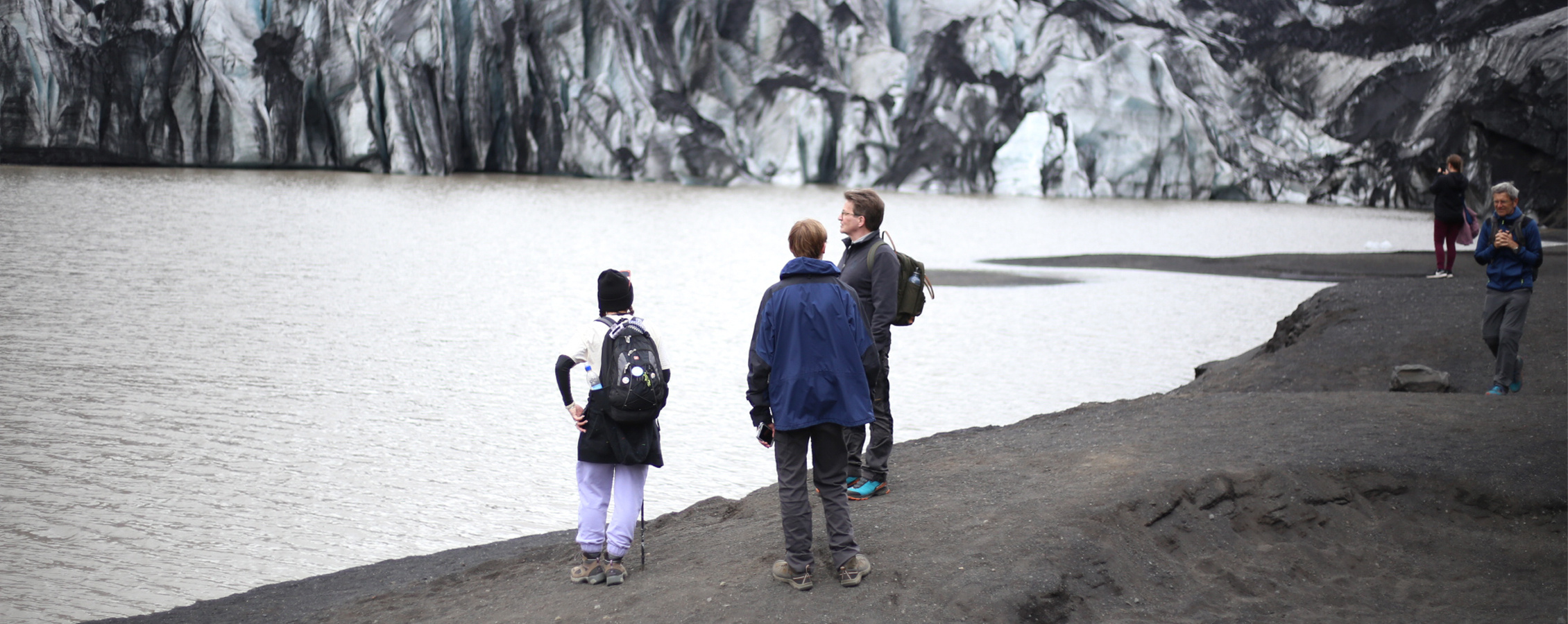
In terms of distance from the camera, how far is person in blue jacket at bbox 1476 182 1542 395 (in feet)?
25.3

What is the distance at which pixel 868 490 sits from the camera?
5.95 m

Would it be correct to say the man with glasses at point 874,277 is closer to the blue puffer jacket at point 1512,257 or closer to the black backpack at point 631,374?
the black backpack at point 631,374

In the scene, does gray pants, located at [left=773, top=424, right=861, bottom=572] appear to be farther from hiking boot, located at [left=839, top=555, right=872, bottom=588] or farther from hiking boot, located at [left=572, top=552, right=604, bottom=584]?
hiking boot, located at [left=572, top=552, right=604, bottom=584]

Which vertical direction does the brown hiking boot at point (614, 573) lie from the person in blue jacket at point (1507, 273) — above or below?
below

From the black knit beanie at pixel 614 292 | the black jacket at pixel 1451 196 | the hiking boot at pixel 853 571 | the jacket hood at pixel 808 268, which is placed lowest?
the hiking boot at pixel 853 571

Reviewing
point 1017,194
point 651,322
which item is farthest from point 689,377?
point 1017,194

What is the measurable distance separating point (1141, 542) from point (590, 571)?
245 cm

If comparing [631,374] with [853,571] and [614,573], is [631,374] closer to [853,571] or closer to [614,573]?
[614,573]

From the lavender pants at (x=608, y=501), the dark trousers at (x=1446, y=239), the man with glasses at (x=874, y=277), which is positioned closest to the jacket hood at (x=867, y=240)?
the man with glasses at (x=874, y=277)

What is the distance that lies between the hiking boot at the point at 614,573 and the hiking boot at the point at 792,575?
0.74 m

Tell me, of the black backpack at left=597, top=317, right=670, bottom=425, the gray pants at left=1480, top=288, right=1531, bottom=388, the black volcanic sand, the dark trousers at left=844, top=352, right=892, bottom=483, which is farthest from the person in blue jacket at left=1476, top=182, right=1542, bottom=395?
the black backpack at left=597, top=317, right=670, bottom=425

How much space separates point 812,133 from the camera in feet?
191

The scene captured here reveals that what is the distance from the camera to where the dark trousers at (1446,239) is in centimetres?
1536

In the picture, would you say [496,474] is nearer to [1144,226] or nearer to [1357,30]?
[1144,226]
